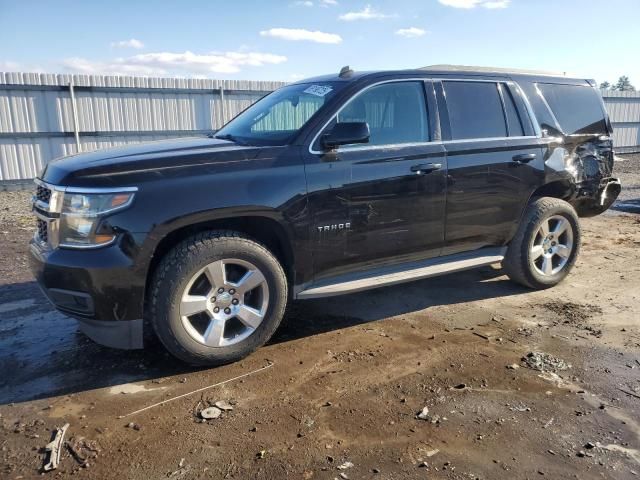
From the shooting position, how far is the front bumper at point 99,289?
3.21 metres

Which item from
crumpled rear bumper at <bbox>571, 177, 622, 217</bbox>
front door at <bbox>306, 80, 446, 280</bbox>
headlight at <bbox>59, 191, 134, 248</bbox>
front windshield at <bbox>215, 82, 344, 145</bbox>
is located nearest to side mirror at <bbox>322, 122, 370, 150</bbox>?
front door at <bbox>306, 80, 446, 280</bbox>

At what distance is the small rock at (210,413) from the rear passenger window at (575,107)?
432 centimetres

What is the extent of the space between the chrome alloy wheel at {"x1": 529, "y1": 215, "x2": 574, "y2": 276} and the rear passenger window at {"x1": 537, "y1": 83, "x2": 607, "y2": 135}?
0.96m

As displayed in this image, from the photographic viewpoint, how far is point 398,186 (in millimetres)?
4109

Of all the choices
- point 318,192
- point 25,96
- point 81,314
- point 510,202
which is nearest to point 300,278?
point 318,192

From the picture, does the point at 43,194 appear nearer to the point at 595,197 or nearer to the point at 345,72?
the point at 345,72

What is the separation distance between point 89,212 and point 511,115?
3813mm

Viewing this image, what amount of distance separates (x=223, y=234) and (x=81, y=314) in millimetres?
1050

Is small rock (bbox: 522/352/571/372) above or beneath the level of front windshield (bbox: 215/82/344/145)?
beneath

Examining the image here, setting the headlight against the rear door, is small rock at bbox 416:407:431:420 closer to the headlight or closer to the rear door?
the rear door

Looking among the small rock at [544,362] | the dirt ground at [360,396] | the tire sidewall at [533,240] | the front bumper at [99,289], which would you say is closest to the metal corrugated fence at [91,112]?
the dirt ground at [360,396]

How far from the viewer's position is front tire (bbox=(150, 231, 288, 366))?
11.1 feet

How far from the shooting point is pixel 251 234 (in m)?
3.81

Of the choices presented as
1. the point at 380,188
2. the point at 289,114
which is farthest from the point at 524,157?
the point at 289,114
